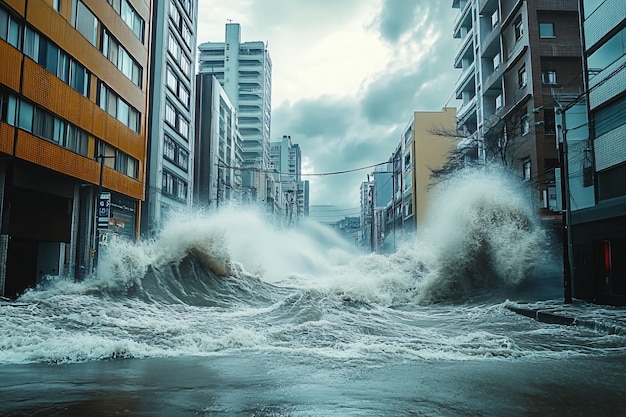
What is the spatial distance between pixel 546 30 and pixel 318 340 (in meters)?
27.7

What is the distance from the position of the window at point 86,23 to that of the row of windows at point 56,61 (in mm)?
1763

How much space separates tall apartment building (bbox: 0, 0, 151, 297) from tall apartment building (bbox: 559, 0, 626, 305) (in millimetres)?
20284

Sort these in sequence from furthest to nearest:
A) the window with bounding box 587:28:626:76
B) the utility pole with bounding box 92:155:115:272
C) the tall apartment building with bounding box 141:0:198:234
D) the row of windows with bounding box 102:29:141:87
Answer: the tall apartment building with bounding box 141:0:198:234 < the row of windows with bounding box 102:29:141:87 < the utility pole with bounding box 92:155:115:272 < the window with bounding box 587:28:626:76

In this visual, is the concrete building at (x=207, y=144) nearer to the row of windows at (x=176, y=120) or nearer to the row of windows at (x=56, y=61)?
the row of windows at (x=176, y=120)

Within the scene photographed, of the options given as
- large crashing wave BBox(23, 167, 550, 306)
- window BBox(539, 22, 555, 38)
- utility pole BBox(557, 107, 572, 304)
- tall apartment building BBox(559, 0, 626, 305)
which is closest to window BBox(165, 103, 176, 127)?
large crashing wave BBox(23, 167, 550, 306)

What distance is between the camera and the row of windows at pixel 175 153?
4547cm

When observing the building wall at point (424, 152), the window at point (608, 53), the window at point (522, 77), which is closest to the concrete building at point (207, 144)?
the building wall at point (424, 152)

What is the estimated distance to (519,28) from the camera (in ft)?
109

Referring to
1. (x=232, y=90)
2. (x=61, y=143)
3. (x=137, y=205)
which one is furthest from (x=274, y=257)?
(x=232, y=90)

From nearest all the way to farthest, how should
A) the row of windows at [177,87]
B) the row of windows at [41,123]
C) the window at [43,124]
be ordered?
1. the row of windows at [41,123]
2. the window at [43,124]
3. the row of windows at [177,87]

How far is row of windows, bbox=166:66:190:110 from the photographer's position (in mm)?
45938

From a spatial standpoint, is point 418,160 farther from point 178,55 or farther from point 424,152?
point 178,55

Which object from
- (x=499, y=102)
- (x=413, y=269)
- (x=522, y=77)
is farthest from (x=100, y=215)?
(x=499, y=102)

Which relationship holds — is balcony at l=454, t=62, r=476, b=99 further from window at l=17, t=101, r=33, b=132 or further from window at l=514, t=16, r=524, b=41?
window at l=17, t=101, r=33, b=132
